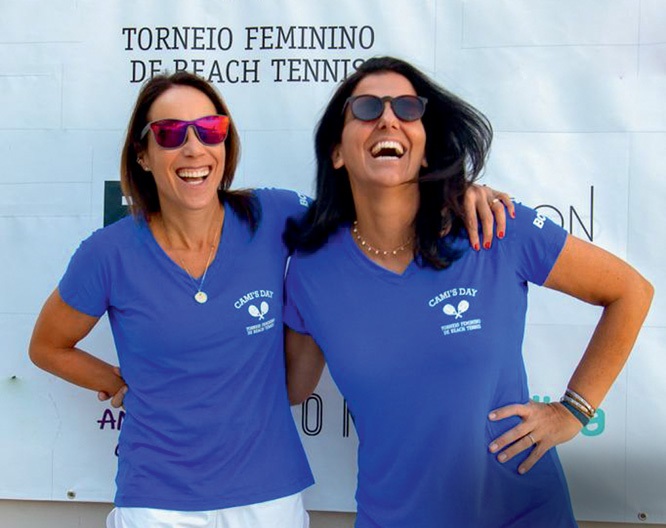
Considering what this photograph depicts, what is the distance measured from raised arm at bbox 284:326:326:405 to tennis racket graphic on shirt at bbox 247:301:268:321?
10cm

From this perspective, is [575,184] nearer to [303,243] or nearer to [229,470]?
[303,243]

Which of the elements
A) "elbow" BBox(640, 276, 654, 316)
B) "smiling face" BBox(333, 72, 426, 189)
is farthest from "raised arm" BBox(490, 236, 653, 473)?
"smiling face" BBox(333, 72, 426, 189)

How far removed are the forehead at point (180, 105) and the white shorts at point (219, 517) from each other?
3.12 ft

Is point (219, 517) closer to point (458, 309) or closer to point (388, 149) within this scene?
point (458, 309)

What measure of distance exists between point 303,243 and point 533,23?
1114mm

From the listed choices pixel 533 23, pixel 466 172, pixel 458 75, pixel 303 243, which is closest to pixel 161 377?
pixel 303 243

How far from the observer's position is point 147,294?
1.74 meters

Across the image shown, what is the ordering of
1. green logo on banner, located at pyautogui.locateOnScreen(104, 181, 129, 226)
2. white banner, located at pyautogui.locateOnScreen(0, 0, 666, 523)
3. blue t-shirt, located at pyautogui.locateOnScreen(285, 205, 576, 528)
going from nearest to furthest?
blue t-shirt, located at pyautogui.locateOnScreen(285, 205, 576, 528) → white banner, located at pyautogui.locateOnScreen(0, 0, 666, 523) → green logo on banner, located at pyautogui.locateOnScreen(104, 181, 129, 226)

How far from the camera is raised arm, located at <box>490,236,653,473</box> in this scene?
5.14 ft

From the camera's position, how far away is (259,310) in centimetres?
177

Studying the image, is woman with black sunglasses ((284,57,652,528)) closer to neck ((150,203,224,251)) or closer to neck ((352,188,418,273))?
neck ((352,188,418,273))

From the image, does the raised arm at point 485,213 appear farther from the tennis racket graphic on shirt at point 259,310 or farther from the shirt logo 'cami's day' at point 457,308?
the tennis racket graphic on shirt at point 259,310

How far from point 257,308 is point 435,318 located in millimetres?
464

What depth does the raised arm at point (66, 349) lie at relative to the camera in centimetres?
187
